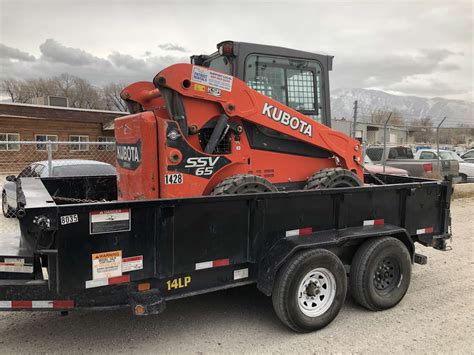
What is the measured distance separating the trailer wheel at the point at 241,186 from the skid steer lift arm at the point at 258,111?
642 mm

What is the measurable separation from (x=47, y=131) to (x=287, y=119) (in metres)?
21.9

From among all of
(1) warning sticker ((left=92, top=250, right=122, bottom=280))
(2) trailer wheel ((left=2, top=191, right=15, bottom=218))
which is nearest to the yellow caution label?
(1) warning sticker ((left=92, top=250, right=122, bottom=280))

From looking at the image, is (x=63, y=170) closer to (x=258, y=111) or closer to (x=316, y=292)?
(x=258, y=111)

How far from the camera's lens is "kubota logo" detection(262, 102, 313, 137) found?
15.2 ft

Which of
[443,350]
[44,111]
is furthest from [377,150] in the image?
[44,111]

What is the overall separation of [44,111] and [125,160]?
20741mm

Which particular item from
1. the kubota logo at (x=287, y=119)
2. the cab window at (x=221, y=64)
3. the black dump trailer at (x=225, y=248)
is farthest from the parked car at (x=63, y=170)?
the kubota logo at (x=287, y=119)

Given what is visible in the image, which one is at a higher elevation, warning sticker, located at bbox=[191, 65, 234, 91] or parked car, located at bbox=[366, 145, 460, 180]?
warning sticker, located at bbox=[191, 65, 234, 91]

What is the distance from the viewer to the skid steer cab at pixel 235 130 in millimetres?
4066

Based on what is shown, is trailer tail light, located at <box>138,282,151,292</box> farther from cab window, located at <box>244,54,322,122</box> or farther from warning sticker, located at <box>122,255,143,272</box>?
cab window, located at <box>244,54,322,122</box>

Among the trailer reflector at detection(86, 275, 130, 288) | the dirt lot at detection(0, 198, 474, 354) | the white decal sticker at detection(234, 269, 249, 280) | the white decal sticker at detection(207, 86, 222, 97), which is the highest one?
the white decal sticker at detection(207, 86, 222, 97)

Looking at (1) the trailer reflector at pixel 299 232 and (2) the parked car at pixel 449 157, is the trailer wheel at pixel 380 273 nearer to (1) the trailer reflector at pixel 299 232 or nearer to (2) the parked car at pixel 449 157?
(1) the trailer reflector at pixel 299 232

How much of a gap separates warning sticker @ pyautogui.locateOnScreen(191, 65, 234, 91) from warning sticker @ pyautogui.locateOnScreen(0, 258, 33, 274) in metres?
2.23

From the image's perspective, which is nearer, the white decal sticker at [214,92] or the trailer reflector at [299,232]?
the trailer reflector at [299,232]
